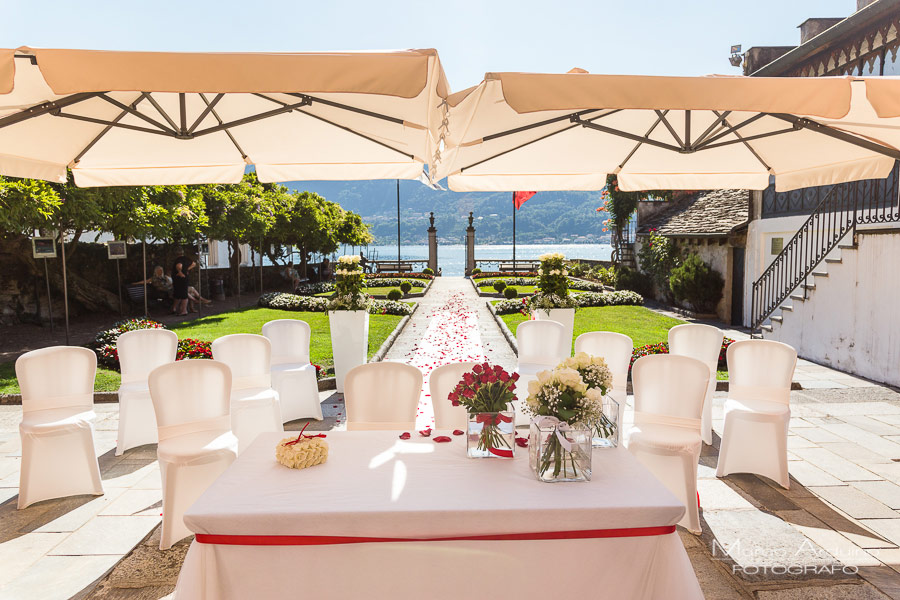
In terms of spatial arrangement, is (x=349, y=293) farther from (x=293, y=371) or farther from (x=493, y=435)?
(x=493, y=435)

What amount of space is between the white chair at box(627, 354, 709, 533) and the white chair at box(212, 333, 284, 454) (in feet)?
11.1

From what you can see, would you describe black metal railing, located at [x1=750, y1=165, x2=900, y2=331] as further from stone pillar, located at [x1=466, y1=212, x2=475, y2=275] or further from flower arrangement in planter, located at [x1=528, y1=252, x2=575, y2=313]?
stone pillar, located at [x1=466, y1=212, x2=475, y2=275]

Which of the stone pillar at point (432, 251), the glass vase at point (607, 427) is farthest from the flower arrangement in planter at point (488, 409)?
the stone pillar at point (432, 251)

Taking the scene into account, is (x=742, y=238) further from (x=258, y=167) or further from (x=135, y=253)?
(x=135, y=253)

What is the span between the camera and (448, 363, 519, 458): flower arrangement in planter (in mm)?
3027

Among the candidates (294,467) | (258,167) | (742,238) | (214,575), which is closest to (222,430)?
(294,467)

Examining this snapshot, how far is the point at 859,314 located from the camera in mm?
9273

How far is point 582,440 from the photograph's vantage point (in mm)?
2777

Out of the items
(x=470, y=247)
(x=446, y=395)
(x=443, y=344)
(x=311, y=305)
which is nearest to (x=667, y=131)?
(x=446, y=395)

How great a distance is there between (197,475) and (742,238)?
16.0m

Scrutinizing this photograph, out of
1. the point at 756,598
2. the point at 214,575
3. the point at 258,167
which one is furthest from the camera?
the point at 258,167

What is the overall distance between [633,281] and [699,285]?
5665mm

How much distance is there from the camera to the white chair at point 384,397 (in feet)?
13.7

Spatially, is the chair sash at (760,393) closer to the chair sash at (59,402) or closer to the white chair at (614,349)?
the white chair at (614,349)
